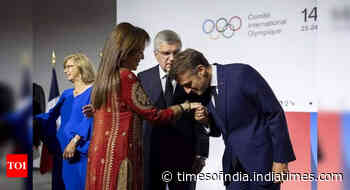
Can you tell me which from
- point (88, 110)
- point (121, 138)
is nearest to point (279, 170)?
point (121, 138)

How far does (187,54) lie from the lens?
360 cm

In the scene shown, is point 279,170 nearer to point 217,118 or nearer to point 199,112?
point 217,118

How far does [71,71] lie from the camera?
4070mm

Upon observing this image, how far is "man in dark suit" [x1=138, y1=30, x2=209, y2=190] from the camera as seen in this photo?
361 centimetres

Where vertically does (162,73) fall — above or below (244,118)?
above

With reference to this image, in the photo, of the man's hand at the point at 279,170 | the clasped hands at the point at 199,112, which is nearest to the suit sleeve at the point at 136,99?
the clasped hands at the point at 199,112

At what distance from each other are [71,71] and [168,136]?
3.46ft

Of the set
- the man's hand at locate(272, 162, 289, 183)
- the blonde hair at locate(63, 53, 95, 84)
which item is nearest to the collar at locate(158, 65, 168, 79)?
the blonde hair at locate(63, 53, 95, 84)

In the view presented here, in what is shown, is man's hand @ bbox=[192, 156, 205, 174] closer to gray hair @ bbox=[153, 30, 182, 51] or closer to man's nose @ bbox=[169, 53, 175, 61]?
man's nose @ bbox=[169, 53, 175, 61]

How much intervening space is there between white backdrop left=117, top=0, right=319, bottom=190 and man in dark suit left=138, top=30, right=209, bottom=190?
0.07 m

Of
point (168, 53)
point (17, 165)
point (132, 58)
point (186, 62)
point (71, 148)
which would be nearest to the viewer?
point (132, 58)

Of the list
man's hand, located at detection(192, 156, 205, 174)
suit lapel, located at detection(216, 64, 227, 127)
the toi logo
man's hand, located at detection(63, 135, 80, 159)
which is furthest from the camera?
the toi logo

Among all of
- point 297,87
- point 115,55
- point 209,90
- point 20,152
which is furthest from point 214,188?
point 20,152

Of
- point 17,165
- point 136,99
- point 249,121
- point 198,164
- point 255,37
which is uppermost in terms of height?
point 255,37
